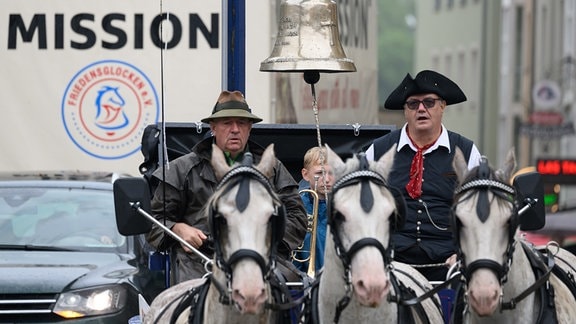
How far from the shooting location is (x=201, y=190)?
33.3ft

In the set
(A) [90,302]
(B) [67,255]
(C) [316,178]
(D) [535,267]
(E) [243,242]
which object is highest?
(C) [316,178]

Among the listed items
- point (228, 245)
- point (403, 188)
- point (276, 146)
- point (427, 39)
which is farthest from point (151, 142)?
point (427, 39)

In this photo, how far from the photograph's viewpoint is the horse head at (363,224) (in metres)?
7.96

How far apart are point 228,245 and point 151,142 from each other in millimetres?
3149

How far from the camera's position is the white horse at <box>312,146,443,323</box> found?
7990mm

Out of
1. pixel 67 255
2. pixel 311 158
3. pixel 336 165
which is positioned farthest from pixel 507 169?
pixel 67 255

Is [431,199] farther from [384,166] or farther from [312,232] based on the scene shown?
[384,166]

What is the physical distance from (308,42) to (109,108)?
5321 millimetres

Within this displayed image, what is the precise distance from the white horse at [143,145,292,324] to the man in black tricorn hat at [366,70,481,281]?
169 cm

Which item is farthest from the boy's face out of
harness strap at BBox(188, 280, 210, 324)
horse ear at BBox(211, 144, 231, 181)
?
horse ear at BBox(211, 144, 231, 181)

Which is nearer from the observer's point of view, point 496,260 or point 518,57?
point 496,260

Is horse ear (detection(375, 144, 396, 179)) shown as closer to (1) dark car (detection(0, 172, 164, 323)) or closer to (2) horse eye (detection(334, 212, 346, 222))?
(2) horse eye (detection(334, 212, 346, 222))

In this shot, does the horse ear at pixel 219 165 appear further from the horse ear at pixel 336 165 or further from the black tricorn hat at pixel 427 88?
the black tricorn hat at pixel 427 88

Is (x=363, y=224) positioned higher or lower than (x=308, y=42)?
lower
